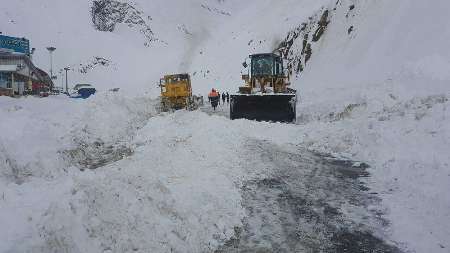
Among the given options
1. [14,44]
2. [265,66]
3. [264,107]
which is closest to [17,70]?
[14,44]

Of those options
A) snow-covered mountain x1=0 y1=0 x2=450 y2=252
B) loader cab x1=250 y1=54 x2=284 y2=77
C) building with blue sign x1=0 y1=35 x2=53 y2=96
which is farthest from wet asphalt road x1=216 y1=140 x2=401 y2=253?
building with blue sign x1=0 y1=35 x2=53 y2=96

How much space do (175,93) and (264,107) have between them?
41.9 ft

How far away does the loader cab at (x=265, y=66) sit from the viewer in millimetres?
24766

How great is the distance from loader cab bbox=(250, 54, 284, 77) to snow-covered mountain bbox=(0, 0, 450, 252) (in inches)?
113

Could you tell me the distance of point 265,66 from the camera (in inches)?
977

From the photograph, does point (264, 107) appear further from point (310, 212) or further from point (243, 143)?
point (310, 212)

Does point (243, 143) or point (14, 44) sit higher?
point (14, 44)

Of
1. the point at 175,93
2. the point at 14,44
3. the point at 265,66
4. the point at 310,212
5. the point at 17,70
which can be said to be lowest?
the point at 310,212

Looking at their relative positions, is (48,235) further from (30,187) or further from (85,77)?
(85,77)

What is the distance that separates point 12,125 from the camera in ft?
44.8

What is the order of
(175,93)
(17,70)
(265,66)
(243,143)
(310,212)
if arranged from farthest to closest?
(17,70) → (175,93) → (265,66) → (243,143) → (310,212)

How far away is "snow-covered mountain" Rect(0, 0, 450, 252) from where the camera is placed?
20.0 ft

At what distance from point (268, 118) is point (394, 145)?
10021 millimetres

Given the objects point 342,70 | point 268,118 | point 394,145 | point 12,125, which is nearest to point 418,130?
point 394,145
